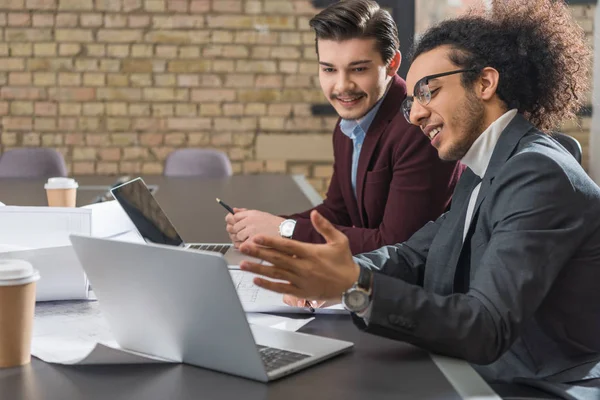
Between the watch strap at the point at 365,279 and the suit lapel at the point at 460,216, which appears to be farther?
the suit lapel at the point at 460,216

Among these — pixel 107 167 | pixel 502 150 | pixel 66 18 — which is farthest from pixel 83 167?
pixel 502 150

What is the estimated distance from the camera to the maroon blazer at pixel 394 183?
2.29 metres

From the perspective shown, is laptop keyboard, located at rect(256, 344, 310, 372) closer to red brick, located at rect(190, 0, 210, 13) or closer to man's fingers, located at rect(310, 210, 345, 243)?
man's fingers, located at rect(310, 210, 345, 243)

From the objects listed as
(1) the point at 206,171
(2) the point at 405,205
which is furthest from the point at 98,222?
(1) the point at 206,171

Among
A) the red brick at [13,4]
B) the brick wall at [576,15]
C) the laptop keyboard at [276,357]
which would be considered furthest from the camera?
the red brick at [13,4]

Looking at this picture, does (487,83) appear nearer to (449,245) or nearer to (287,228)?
(449,245)

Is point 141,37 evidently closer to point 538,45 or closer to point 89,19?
point 89,19

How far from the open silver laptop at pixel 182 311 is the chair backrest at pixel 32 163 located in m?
3.76

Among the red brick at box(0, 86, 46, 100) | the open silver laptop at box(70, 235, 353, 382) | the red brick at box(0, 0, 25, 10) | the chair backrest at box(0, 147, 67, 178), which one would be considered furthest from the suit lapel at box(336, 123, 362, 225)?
the red brick at box(0, 0, 25, 10)

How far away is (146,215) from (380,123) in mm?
778

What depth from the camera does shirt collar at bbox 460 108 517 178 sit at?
160 centimetres

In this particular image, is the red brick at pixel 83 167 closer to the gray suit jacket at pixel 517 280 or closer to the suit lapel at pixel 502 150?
the gray suit jacket at pixel 517 280

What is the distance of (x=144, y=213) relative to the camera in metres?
2.10

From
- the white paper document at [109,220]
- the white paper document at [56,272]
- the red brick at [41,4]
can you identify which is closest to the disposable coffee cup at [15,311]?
the white paper document at [56,272]
